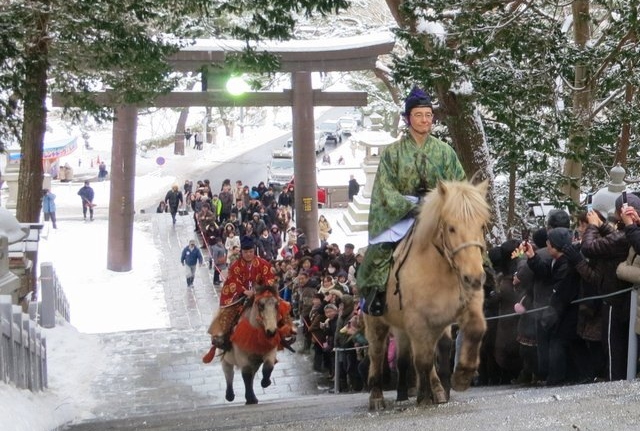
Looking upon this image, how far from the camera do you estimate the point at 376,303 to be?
23.4 feet

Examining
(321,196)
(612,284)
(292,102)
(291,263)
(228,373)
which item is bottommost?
(228,373)

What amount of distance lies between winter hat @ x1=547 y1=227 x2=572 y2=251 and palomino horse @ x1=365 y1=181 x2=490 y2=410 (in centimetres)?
148

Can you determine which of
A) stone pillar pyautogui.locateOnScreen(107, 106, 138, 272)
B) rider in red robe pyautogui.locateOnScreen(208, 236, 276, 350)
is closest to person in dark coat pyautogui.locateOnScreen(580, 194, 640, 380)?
rider in red robe pyautogui.locateOnScreen(208, 236, 276, 350)

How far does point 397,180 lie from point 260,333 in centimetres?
422

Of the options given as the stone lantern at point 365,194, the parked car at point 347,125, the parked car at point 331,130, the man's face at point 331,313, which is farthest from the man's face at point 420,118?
the parked car at point 347,125

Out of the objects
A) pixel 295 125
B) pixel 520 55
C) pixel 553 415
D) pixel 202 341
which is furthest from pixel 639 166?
pixel 553 415

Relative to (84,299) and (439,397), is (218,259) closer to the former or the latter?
(84,299)

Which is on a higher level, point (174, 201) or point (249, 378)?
point (174, 201)

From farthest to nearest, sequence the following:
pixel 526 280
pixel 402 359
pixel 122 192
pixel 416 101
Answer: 1. pixel 122 192
2. pixel 526 280
3. pixel 402 359
4. pixel 416 101

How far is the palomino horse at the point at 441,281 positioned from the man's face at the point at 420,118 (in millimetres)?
821

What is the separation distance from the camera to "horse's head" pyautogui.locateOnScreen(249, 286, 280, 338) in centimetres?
1039

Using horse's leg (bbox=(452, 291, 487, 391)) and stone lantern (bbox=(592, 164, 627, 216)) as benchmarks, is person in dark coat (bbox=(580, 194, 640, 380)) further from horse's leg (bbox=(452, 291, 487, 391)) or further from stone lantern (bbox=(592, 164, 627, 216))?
horse's leg (bbox=(452, 291, 487, 391))

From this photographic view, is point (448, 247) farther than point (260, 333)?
No

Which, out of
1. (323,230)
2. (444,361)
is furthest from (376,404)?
(323,230)
